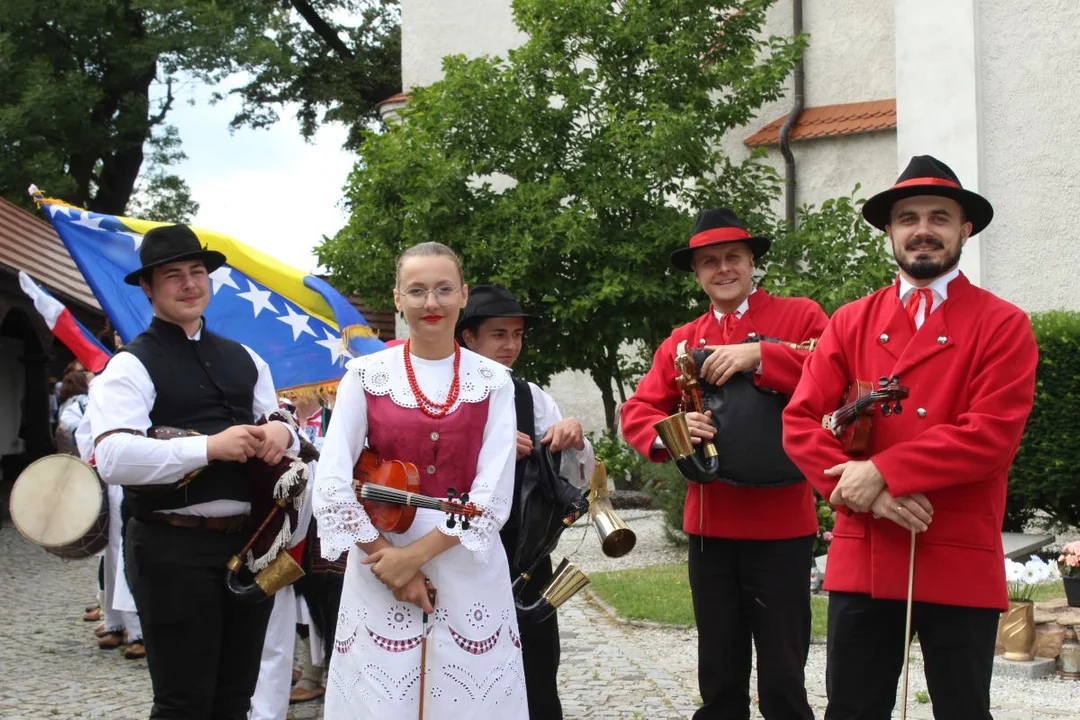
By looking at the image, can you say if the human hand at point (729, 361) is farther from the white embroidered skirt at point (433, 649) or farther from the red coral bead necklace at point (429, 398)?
the white embroidered skirt at point (433, 649)

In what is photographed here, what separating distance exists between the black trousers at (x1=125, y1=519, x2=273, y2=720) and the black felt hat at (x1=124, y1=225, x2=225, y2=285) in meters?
0.92

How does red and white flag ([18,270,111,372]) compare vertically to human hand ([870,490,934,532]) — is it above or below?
above

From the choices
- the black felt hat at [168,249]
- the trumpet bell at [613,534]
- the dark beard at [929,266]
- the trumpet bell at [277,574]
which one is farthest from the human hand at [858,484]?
the black felt hat at [168,249]

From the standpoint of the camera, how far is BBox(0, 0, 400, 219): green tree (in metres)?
23.2

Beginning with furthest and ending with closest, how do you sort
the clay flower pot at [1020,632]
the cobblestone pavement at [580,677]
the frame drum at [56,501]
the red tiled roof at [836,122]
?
the red tiled roof at [836,122]
the clay flower pot at [1020,632]
the cobblestone pavement at [580,677]
the frame drum at [56,501]

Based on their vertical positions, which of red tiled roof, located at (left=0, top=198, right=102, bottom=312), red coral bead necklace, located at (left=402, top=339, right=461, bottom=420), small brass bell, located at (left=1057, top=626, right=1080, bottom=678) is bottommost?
small brass bell, located at (left=1057, top=626, right=1080, bottom=678)

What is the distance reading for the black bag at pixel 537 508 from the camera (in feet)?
15.5

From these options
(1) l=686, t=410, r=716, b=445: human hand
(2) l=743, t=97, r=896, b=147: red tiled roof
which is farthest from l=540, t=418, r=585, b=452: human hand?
(2) l=743, t=97, r=896, b=147: red tiled roof

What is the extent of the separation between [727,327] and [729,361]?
0.36 metres

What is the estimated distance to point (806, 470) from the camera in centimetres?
407

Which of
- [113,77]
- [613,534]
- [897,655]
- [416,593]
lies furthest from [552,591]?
[113,77]

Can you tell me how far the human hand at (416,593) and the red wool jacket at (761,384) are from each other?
4.99 feet

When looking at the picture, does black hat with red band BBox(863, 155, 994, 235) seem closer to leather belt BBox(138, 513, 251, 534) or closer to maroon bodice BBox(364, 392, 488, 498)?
maroon bodice BBox(364, 392, 488, 498)

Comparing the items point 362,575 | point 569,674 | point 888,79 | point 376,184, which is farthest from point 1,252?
point 362,575
